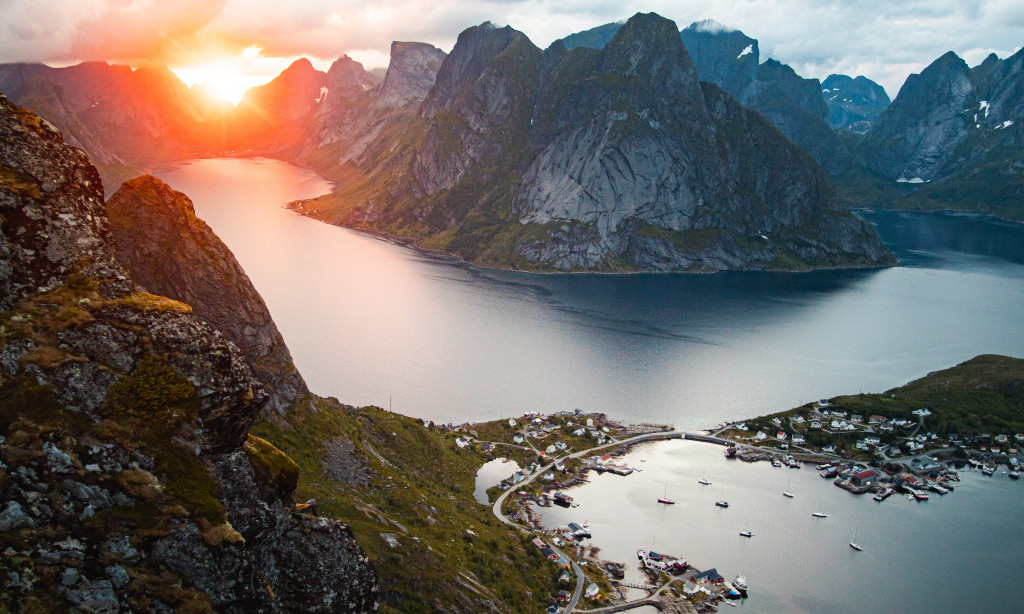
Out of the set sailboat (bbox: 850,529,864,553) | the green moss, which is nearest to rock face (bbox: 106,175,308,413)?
the green moss

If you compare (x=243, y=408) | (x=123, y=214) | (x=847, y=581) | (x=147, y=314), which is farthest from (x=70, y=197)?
(x=847, y=581)

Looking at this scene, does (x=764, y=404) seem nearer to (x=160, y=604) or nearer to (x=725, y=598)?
(x=725, y=598)

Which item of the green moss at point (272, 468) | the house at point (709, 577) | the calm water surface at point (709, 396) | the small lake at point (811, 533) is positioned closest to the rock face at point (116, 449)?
the green moss at point (272, 468)

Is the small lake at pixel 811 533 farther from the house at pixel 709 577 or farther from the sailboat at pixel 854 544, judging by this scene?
the house at pixel 709 577

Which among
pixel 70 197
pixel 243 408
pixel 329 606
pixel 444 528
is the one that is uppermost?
pixel 70 197

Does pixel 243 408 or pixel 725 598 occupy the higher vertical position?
pixel 243 408

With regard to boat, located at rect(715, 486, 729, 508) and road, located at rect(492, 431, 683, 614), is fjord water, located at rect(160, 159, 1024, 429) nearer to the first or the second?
road, located at rect(492, 431, 683, 614)
